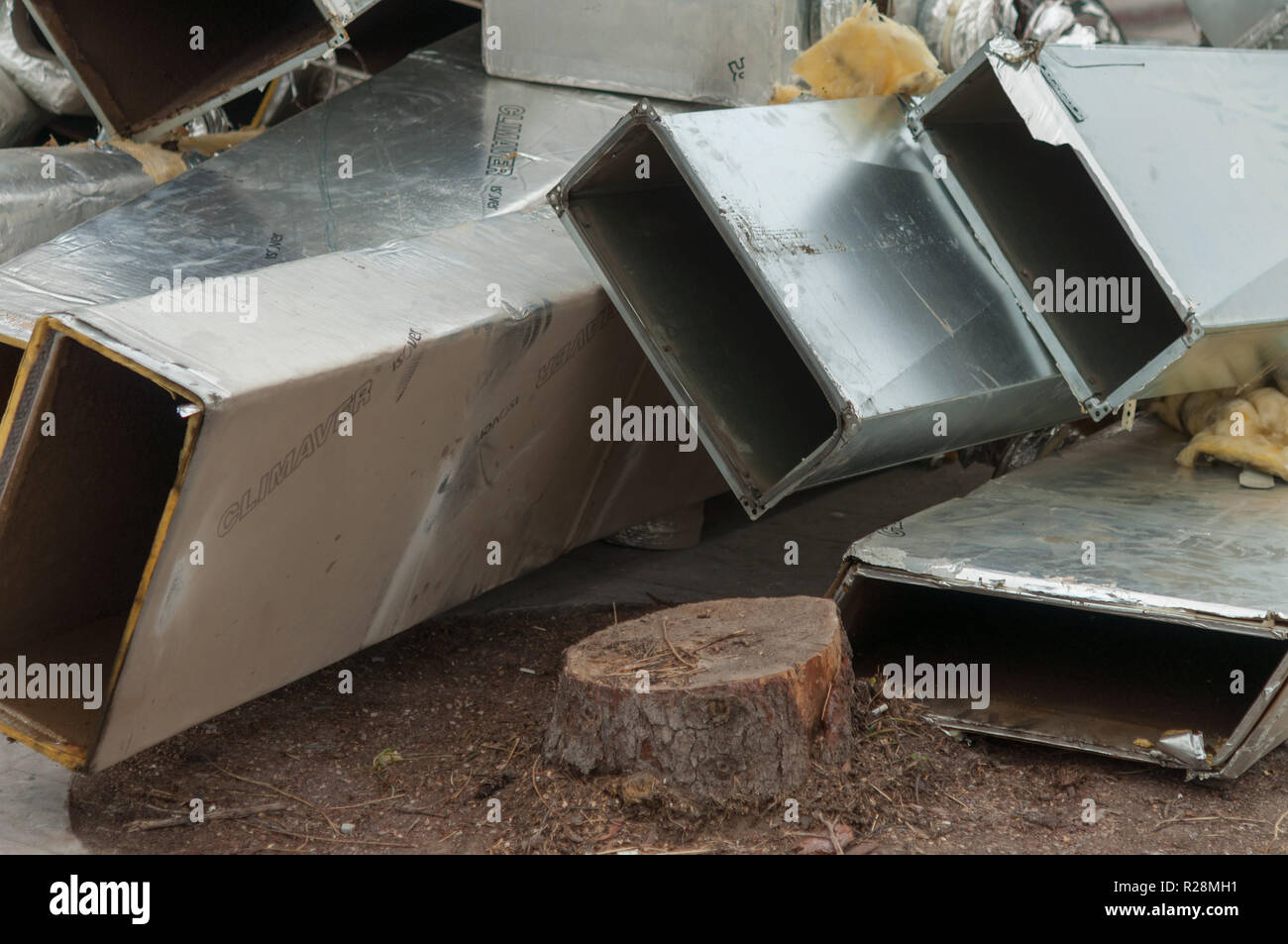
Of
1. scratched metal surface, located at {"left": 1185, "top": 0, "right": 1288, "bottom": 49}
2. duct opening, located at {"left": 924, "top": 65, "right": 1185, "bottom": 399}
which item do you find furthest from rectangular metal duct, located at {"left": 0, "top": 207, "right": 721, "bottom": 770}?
scratched metal surface, located at {"left": 1185, "top": 0, "right": 1288, "bottom": 49}

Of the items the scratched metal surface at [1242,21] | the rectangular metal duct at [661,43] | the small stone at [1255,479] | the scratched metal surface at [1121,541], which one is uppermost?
the scratched metal surface at [1242,21]

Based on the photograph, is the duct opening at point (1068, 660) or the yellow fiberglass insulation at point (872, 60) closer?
the duct opening at point (1068, 660)

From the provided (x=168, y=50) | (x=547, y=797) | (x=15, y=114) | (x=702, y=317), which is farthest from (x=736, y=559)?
(x=15, y=114)

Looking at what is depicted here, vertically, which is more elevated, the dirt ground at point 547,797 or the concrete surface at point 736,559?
the concrete surface at point 736,559

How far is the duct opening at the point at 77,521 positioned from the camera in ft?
7.28

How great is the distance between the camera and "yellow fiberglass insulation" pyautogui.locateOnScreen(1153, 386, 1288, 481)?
314 cm

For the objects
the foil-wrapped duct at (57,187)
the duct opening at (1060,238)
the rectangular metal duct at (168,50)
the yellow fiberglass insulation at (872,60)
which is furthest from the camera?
the rectangular metal duct at (168,50)

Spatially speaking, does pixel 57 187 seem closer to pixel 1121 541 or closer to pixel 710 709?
pixel 710 709

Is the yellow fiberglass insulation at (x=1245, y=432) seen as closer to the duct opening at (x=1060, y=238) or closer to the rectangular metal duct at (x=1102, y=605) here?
the rectangular metal duct at (x=1102, y=605)

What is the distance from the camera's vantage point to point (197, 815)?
2.42 metres

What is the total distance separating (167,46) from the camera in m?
3.85

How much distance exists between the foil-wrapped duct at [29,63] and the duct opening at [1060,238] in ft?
8.74

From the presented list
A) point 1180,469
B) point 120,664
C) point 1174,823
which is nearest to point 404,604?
point 120,664

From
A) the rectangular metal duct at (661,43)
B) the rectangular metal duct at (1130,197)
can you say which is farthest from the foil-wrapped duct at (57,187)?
the rectangular metal duct at (1130,197)
